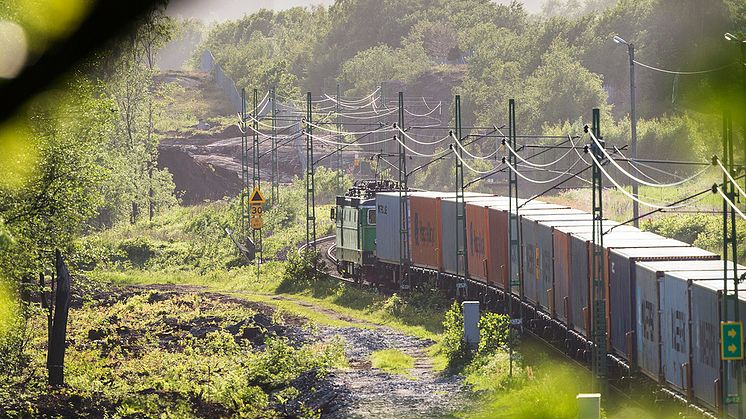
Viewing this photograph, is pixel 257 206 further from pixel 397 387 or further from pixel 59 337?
pixel 59 337

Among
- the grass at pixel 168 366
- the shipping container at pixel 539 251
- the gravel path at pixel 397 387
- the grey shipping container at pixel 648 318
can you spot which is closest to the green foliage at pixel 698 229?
the shipping container at pixel 539 251

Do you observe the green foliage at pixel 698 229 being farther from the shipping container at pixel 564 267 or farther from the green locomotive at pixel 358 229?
the shipping container at pixel 564 267

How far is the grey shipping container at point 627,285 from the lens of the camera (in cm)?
2645

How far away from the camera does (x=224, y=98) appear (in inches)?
5344

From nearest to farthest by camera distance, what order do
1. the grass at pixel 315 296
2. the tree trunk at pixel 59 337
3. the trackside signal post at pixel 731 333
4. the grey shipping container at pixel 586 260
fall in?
the trackside signal post at pixel 731 333, the tree trunk at pixel 59 337, the grey shipping container at pixel 586 260, the grass at pixel 315 296

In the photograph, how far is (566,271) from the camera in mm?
32000

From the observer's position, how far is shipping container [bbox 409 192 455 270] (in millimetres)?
47188

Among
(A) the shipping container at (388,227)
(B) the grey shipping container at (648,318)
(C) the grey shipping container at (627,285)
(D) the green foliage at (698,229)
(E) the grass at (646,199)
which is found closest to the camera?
(B) the grey shipping container at (648,318)

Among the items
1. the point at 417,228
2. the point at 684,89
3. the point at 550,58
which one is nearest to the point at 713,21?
the point at 684,89

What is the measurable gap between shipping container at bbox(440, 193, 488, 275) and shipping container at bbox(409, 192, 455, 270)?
44 centimetres

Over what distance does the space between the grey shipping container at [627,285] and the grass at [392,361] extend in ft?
22.3

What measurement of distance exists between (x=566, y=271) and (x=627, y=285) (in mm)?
5122

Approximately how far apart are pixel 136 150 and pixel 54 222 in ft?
175

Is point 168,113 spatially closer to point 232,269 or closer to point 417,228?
point 232,269
